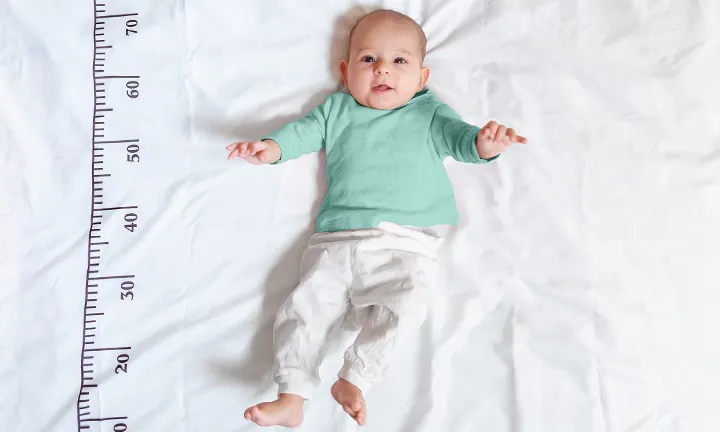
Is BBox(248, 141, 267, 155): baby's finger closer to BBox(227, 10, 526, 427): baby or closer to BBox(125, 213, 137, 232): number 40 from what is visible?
BBox(227, 10, 526, 427): baby

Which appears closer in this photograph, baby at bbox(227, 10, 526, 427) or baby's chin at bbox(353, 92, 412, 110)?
baby at bbox(227, 10, 526, 427)

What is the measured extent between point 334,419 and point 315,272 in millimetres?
258

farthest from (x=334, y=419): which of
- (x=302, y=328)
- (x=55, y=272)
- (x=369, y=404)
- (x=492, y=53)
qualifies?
(x=492, y=53)

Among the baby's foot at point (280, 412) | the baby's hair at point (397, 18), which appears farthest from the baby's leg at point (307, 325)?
the baby's hair at point (397, 18)

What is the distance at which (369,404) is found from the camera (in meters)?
1.03

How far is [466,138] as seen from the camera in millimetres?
1013

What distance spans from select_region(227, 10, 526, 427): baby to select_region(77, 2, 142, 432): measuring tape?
0.27m

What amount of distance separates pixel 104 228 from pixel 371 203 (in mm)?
501

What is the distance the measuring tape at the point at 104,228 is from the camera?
103cm

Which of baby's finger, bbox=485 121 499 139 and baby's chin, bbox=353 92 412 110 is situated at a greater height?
baby's chin, bbox=353 92 412 110

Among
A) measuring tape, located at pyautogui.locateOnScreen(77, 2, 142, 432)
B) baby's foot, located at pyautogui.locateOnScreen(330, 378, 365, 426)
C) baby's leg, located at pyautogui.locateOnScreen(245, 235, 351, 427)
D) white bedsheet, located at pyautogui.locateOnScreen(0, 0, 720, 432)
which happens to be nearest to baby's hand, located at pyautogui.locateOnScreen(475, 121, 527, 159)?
white bedsheet, located at pyautogui.locateOnScreen(0, 0, 720, 432)

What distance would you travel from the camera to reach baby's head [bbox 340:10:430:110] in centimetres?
107

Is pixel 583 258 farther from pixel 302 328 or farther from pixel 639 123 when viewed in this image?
pixel 302 328

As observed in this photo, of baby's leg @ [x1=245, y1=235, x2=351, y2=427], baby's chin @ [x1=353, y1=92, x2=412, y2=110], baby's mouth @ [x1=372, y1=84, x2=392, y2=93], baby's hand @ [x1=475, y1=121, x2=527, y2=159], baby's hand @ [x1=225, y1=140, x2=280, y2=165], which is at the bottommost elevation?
baby's leg @ [x1=245, y1=235, x2=351, y2=427]
